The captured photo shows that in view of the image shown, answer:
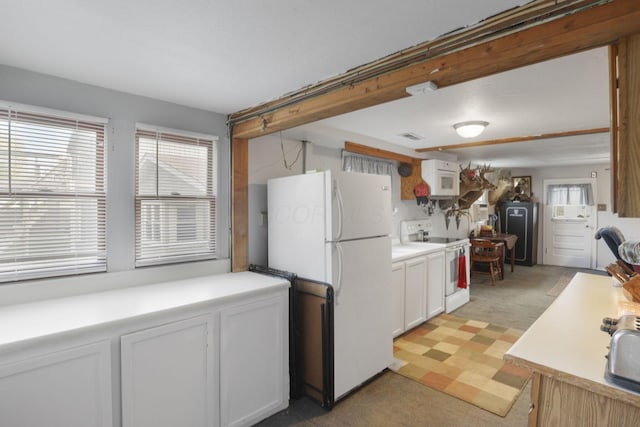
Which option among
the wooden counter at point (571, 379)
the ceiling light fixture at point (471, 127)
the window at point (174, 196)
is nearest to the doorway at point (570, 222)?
the ceiling light fixture at point (471, 127)

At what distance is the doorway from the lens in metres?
7.05

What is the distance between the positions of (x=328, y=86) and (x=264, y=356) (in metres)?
1.87

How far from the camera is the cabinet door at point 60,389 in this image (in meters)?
1.42

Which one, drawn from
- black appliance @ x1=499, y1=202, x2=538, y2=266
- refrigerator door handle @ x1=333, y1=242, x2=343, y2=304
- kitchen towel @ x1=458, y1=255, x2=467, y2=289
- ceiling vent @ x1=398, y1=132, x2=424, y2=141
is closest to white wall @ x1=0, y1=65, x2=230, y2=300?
refrigerator door handle @ x1=333, y1=242, x2=343, y2=304

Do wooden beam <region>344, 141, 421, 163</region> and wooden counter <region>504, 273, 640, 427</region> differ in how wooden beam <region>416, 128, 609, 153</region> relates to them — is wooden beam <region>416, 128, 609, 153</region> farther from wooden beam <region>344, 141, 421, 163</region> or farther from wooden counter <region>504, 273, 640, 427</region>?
wooden counter <region>504, 273, 640, 427</region>

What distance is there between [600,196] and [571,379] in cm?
761

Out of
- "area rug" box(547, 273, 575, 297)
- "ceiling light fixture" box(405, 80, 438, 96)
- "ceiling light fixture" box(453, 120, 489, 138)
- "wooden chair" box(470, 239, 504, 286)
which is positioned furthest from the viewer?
"wooden chair" box(470, 239, 504, 286)

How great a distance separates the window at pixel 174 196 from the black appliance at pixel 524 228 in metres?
7.34

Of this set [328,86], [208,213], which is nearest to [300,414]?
[208,213]

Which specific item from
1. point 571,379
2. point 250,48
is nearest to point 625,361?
point 571,379

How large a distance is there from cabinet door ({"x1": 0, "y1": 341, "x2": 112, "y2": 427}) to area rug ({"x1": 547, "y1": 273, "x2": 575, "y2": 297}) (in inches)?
237

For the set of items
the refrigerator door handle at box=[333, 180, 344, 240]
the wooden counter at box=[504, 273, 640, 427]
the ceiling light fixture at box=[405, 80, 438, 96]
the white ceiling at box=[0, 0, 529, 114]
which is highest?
the white ceiling at box=[0, 0, 529, 114]

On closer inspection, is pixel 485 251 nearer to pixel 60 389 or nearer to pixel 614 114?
pixel 614 114

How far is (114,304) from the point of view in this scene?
191 cm
